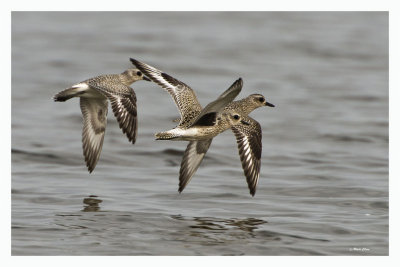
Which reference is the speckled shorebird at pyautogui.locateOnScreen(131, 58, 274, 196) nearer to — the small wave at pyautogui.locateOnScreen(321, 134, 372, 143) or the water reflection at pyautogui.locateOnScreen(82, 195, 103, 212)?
the water reflection at pyautogui.locateOnScreen(82, 195, 103, 212)

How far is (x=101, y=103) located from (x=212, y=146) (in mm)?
3895

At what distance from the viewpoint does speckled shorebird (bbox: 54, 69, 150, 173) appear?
995 centimetres

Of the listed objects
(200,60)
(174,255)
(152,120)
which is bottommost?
(174,255)

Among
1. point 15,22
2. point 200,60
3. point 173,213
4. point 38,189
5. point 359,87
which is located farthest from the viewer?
point 15,22

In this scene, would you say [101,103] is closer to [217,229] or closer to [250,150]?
[250,150]

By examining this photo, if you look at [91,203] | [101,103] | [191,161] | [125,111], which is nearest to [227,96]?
[125,111]

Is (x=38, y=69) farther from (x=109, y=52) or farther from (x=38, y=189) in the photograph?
(x=38, y=189)

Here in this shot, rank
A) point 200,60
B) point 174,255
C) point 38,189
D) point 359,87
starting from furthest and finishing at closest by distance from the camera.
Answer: point 200,60, point 359,87, point 38,189, point 174,255

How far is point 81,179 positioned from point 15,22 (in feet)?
51.9

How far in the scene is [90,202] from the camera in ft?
34.8

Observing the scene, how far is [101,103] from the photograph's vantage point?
11492mm

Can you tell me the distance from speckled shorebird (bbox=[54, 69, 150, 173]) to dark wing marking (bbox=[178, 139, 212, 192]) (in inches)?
44.4

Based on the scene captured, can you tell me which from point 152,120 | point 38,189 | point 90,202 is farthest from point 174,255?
point 152,120

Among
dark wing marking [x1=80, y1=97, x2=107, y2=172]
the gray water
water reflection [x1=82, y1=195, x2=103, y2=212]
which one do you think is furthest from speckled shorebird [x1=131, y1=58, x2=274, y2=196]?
water reflection [x1=82, y1=195, x2=103, y2=212]
